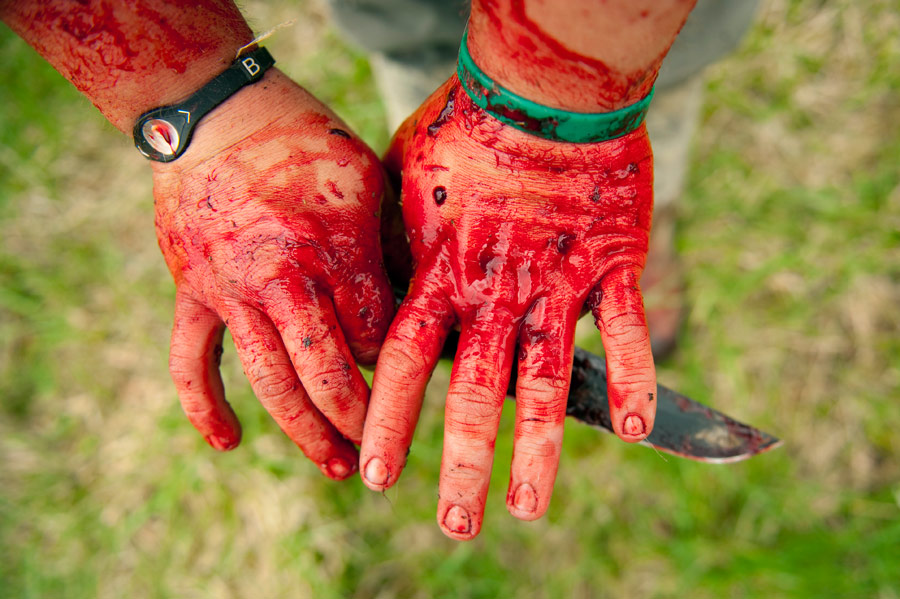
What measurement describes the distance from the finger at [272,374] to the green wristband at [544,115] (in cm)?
65

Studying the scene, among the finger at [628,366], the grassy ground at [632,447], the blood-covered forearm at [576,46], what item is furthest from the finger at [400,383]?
the grassy ground at [632,447]

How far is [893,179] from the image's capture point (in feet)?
7.95

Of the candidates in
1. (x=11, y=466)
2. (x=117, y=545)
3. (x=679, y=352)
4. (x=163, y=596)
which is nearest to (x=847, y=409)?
(x=679, y=352)

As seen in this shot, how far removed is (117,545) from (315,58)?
242cm

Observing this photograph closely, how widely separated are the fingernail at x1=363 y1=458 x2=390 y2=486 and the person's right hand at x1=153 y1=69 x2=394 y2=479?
0.10 meters

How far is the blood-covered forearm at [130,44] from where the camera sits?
3.80ft

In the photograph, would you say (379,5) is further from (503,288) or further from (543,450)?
(543,450)

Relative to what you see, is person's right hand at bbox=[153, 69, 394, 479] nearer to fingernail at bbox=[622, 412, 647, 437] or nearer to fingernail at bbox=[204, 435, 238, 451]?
fingernail at bbox=[204, 435, 238, 451]

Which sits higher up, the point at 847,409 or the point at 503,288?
the point at 503,288

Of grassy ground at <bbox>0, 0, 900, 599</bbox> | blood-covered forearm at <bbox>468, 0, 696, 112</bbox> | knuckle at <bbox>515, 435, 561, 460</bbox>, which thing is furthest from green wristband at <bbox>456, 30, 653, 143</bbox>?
grassy ground at <bbox>0, 0, 900, 599</bbox>

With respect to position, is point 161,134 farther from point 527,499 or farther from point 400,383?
point 527,499

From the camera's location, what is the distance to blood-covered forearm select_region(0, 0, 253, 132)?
116 cm

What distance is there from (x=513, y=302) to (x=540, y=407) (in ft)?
0.73

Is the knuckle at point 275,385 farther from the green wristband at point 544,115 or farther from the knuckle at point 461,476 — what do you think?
the green wristband at point 544,115
